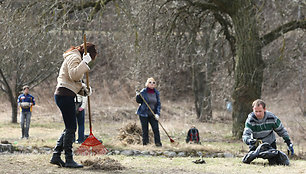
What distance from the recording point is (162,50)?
1452cm

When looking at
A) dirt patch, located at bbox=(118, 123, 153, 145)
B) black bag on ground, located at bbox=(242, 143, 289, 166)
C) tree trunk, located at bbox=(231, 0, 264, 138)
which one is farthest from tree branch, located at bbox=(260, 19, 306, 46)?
black bag on ground, located at bbox=(242, 143, 289, 166)

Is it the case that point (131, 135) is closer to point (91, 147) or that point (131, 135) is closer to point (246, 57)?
point (91, 147)

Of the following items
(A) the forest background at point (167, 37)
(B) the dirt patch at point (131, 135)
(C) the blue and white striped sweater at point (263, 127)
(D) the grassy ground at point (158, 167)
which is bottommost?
(D) the grassy ground at point (158, 167)

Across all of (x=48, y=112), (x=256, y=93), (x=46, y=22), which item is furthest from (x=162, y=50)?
(x=48, y=112)

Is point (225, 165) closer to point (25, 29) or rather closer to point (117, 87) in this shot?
point (25, 29)

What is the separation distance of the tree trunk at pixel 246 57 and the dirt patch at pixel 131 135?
3.47 meters

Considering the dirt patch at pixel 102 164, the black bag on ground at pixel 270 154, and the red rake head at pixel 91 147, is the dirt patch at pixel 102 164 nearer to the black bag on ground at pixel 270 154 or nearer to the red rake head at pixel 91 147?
the red rake head at pixel 91 147

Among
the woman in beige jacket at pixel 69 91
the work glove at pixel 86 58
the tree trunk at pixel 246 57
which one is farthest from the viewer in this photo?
the tree trunk at pixel 246 57

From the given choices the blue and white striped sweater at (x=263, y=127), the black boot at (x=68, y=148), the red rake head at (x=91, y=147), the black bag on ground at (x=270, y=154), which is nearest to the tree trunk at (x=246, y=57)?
the blue and white striped sweater at (x=263, y=127)

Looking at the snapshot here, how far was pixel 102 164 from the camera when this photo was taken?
21.3 feet

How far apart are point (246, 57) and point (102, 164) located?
7.82 metres

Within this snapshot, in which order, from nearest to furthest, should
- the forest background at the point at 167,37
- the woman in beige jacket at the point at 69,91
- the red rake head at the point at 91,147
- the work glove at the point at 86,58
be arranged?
the woman in beige jacket at the point at 69,91 → the work glove at the point at 86,58 → the red rake head at the point at 91,147 → the forest background at the point at 167,37

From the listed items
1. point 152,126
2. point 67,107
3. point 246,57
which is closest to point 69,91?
point 67,107

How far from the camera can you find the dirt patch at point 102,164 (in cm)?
646
